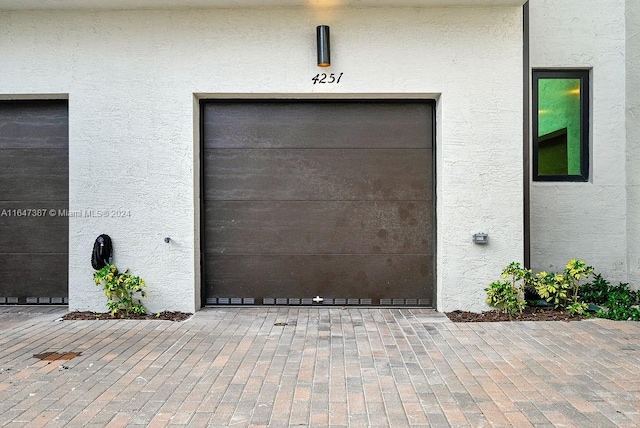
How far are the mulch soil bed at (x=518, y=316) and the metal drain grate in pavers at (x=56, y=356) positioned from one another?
3.65 m

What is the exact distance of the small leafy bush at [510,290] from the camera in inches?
203

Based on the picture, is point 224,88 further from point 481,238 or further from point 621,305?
point 621,305

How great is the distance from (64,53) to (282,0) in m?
2.52

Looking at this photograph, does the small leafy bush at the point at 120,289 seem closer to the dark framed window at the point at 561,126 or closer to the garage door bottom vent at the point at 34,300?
the garage door bottom vent at the point at 34,300

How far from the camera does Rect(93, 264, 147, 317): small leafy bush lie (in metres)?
5.22

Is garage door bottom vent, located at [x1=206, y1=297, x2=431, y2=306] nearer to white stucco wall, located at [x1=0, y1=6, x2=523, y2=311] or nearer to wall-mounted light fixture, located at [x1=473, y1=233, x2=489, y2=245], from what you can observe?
white stucco wall, located at [x1=0, y1=6, x2=523, y2=311]

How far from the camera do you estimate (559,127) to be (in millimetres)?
6219

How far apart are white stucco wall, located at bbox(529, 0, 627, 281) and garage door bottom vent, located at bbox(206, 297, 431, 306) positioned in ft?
5.84

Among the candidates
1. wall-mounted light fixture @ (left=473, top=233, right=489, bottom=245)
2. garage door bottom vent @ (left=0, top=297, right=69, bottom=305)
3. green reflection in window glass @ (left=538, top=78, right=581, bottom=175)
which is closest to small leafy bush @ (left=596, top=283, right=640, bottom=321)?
wall-mounted light fixture @ (left=473, top=233, right=489, bottom=245)

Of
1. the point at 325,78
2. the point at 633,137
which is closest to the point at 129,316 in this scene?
the point at 325,78

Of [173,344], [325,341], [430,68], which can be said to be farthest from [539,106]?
[173,344]

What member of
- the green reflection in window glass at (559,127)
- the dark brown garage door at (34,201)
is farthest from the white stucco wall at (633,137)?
the dark brown garage door at (34,201)

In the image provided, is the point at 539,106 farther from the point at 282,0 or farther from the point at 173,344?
the point at 173,344

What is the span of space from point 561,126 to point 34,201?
6633 mm
